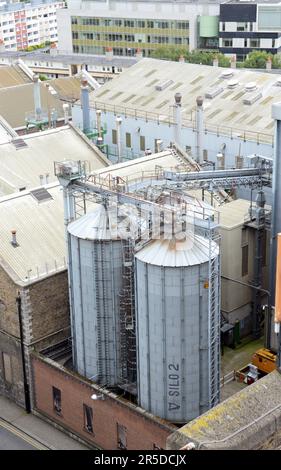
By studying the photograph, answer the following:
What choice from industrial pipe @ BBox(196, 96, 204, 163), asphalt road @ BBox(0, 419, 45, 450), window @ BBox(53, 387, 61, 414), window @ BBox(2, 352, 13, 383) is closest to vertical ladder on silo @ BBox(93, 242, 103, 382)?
window @ BBox(53, 387, 61, 414)

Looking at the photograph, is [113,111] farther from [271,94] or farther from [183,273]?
[183,273]

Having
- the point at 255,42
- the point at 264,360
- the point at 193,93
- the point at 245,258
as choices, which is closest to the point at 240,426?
the point at 264,360

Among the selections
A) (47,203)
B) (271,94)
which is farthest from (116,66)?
(47,203)

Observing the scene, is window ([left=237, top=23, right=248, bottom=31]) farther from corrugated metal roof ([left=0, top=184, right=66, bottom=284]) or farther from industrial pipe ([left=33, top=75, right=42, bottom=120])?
corrugated metal roof ([left=0, top=184, right=66, bottom=284])

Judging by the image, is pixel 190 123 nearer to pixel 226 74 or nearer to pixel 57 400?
pixel 226 74

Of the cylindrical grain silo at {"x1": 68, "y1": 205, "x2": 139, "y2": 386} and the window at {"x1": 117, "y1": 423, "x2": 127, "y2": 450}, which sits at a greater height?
the cylindrical grain silo at {"x1": 68, "y1": 205, "x2": 139, "y2": 386}

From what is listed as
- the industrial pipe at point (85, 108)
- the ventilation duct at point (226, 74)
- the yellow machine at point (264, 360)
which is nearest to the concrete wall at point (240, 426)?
the yellow machine at point (264, 360)
